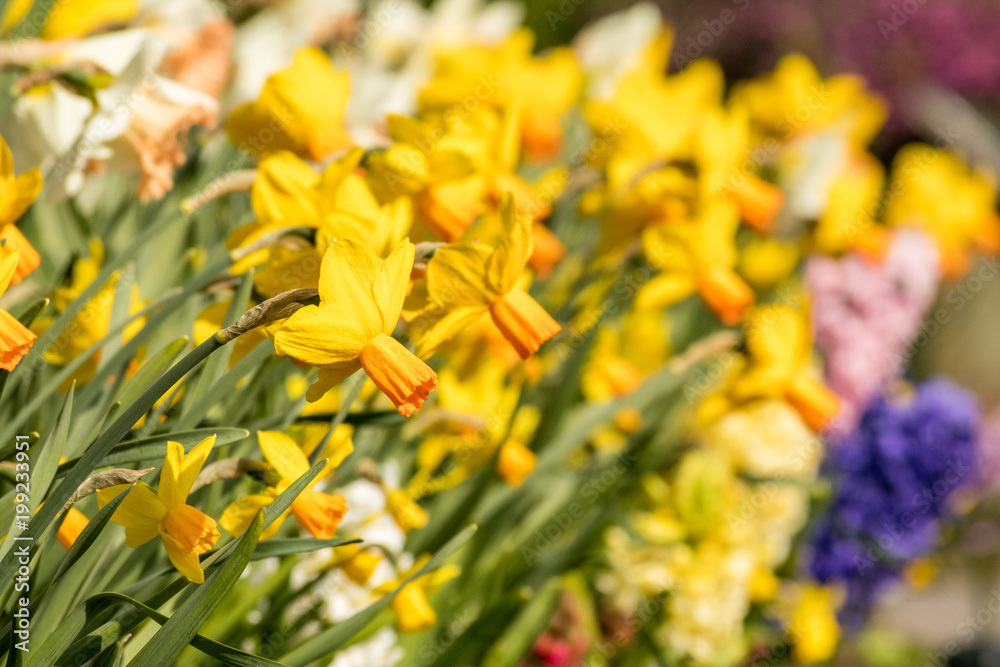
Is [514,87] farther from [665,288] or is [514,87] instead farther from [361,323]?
[361,323]

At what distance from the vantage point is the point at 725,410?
1.39 metres

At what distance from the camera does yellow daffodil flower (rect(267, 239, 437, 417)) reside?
1.78 ft

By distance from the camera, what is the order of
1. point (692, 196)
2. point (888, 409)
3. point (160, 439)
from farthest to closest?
1. point (888, 409)
2. point (692, 196)
3. point (160, 439)

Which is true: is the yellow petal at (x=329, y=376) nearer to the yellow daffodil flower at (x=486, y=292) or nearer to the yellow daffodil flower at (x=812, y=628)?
the yellow daffodil flower at (x=486, y=292)

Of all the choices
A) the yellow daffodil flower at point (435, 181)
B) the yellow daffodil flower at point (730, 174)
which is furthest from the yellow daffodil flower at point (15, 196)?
the yellow daffodil flower at point (730, 174)

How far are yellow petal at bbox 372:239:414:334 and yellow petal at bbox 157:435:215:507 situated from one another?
16cm

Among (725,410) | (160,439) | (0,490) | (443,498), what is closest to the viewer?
Answer: (160,439)

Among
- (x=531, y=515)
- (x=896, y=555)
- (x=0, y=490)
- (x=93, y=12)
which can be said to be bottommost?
(x=896, y=555)

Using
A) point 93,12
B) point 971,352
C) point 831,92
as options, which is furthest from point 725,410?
point 971,352

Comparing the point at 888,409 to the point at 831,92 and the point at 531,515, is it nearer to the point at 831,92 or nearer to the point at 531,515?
the point at 531,515

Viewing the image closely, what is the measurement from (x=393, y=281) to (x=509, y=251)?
0.41ft

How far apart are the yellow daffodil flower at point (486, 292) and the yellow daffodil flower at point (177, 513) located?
21 centimetres

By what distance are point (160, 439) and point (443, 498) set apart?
1.98 feet

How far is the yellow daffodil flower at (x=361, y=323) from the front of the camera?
54 centimetres
